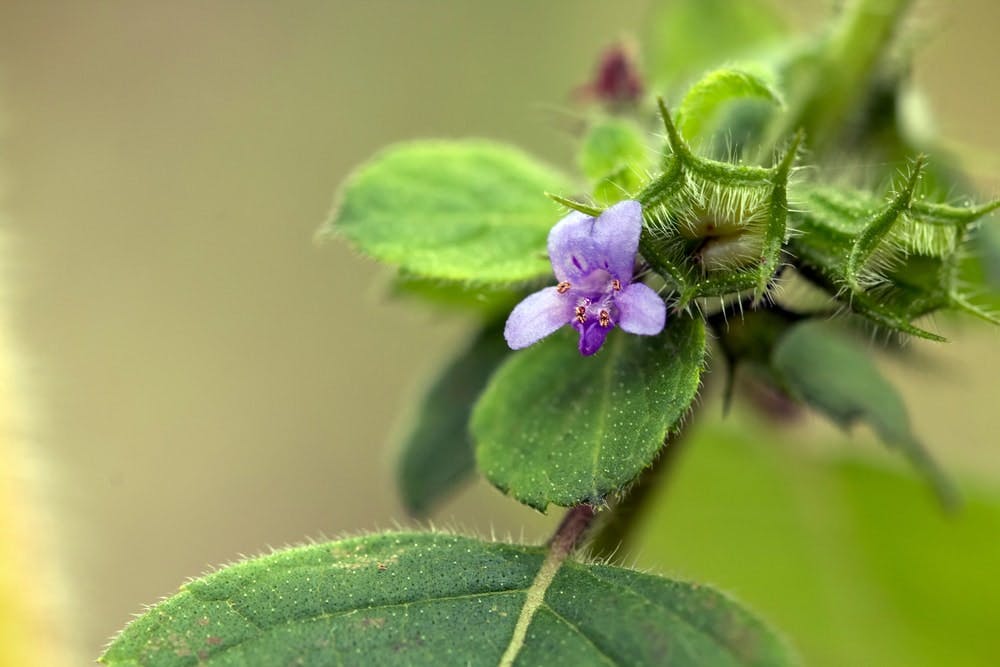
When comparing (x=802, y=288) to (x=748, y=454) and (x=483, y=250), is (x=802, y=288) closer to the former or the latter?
(x=483, y=250)

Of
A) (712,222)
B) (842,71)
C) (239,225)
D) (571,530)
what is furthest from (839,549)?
(239,225)

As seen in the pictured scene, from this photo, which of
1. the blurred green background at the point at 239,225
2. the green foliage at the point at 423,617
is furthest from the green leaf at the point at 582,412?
the blurred green background at the point at 239,225

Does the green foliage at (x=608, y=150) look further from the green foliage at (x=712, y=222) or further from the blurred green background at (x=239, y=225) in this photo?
the blurred green background at (x=239, y=225)

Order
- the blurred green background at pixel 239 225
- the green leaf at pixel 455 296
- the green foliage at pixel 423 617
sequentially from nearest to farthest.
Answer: the green foliage at pixel 423 617 < the green leaf at pixel 455 296 < the blurred green background at pixel 239 225

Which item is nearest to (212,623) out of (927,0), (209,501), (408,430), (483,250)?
(483,250)

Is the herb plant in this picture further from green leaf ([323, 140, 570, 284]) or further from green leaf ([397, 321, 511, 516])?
green leaf ([397, 321, 511, 516])

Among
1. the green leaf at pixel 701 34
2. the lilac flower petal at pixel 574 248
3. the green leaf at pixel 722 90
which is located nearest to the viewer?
the lilac flower petal at pixel 574 248
